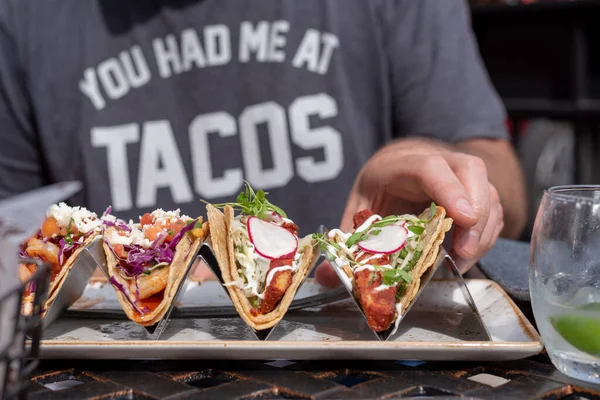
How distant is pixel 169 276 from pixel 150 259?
0.20 ft

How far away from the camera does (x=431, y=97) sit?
98.5 inches

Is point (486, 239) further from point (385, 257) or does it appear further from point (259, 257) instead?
point (259, 257)

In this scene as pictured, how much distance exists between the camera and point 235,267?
1.11 meters

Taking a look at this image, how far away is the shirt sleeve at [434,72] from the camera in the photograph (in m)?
2.47

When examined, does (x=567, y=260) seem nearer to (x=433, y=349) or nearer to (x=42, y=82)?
(x=433, y=349)

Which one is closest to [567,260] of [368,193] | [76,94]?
[368,193]

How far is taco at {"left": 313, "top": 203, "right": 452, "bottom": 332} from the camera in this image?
104 centimetres

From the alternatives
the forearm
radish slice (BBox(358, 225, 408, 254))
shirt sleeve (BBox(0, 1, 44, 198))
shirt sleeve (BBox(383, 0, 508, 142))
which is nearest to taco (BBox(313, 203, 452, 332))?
radish slice (BBox(358, 225, 408, 254))

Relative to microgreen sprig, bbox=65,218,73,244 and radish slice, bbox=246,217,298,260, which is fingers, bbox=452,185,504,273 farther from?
microgreen sprig, bbox=65,218,73,244

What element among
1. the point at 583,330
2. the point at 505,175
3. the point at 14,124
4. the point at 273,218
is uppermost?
the point at 14,124

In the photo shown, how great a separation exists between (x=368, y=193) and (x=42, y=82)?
1.53 metres

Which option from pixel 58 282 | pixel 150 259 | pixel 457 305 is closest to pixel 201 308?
pixel 150 259

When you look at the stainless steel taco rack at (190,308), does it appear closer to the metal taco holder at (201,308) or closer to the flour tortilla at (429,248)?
the metal taco holder at (201,308)

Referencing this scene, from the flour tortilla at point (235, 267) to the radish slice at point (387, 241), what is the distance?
3.4 inches
